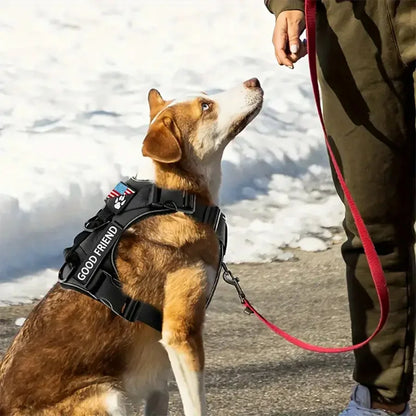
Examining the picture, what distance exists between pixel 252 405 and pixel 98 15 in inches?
391

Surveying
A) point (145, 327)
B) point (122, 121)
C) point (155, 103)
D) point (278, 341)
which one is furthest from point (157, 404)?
point (122, 121)

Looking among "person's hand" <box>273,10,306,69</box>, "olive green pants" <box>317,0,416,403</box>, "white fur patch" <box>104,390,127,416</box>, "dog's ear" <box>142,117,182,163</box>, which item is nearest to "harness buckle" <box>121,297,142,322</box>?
"white fur patch" <box>104,390,127,416</box>

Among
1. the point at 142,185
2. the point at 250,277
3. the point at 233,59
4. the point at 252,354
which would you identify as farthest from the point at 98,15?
the point at 142,185

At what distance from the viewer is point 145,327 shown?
3523 millimetres

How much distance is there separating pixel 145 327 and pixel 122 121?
5925mm

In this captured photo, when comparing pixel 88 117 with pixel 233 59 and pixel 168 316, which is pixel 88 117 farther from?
pixel 168 316

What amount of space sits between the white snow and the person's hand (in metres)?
0.70

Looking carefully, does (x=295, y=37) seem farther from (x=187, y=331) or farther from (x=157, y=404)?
(x=157, y=404)

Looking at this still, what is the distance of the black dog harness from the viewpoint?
3449mm

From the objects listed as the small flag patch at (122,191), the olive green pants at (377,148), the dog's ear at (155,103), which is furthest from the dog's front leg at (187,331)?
the dog's ear at (155,103)

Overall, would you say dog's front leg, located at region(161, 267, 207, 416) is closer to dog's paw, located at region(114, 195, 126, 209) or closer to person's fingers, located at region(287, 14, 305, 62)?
dog's paw, located at region(114, 195, 126, 209)

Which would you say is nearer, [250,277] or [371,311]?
[371,311]

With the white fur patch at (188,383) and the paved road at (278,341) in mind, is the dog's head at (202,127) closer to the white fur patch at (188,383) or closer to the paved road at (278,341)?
the white fur patch at (188,383)

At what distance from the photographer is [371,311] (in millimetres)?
3750
